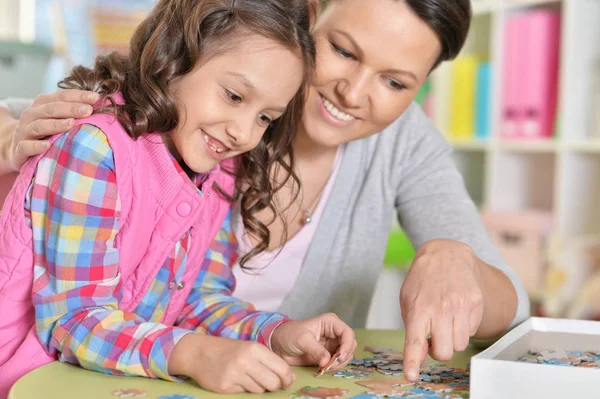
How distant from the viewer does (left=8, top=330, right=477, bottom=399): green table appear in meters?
0.90

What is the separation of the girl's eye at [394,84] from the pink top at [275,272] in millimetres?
287

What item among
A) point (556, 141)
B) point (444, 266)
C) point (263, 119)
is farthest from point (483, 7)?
point (444, 266)

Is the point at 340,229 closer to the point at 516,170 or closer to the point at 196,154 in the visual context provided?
the point at 196,154

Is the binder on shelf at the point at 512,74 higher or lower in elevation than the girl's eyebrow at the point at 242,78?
higher

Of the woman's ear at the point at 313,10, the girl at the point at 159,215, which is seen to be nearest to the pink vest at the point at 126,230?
the girl at the point at 159,215

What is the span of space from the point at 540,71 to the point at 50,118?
221 cm

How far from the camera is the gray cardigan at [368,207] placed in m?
1.49

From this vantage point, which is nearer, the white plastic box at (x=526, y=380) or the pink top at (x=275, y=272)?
the white plastic box at (x=526, y=380)

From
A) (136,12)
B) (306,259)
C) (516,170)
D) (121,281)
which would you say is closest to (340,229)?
(306,259)

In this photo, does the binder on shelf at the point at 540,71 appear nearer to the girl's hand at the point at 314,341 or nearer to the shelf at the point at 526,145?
the shelf at the point at 526,145

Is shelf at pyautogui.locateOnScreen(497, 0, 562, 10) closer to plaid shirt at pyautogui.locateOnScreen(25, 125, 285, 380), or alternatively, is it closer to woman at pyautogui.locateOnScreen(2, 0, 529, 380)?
woman at pyautogui.locateOnScreen(2, 0, 529, 380)

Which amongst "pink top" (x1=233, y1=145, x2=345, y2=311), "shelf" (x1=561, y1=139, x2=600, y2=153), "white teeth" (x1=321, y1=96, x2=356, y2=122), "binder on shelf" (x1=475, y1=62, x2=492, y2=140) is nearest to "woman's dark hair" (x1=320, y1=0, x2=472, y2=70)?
"white teeth" (x1=321, y1=96, x2=356, y2=122)

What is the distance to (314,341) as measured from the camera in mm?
1049

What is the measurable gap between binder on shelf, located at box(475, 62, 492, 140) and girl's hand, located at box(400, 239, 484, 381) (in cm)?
219
